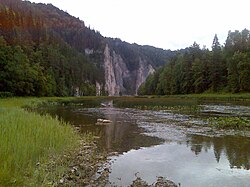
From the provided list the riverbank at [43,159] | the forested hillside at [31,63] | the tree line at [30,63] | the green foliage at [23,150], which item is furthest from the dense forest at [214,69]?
the green foliage at [23,150]

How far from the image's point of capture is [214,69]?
96.3 m

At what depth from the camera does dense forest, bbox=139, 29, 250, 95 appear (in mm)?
81875

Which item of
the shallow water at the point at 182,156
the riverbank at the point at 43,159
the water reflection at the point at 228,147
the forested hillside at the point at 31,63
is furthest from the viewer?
the forested hillside at the point at 31,63

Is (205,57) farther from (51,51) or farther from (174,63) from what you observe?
(51,51)

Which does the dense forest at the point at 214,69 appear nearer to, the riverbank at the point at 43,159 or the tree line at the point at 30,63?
the tree line at the point at 30,63

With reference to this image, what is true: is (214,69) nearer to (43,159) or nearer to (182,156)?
(182,156)

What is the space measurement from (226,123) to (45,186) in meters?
20.3

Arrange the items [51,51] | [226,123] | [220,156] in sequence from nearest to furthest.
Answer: [220,156], [226,123], [51,51]

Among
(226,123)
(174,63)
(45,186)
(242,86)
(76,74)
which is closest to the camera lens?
(45,186)

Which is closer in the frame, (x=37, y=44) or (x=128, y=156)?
(x=128, y=156)

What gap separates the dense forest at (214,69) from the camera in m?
81.9

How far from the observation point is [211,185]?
414 inches

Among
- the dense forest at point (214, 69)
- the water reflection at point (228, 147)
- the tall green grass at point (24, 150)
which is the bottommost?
the water reflection at point (228, 147)

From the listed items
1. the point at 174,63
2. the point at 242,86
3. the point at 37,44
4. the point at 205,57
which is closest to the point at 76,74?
the point at 37,44
